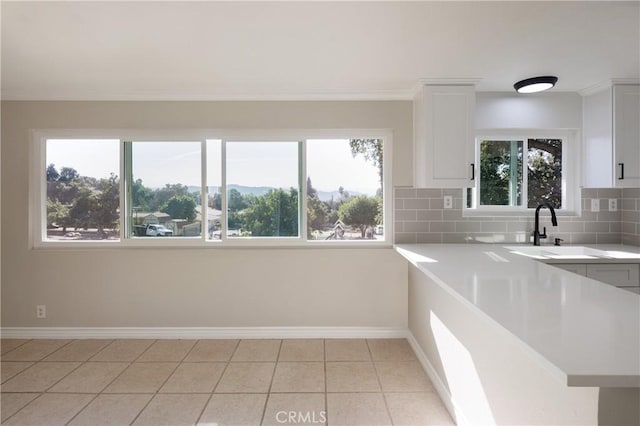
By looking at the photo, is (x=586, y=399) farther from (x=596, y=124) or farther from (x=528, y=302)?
(x=596, y=124)

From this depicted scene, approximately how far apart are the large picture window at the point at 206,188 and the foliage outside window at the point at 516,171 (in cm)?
92

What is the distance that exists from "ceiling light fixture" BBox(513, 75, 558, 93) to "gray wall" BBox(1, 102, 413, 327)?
2.97ft

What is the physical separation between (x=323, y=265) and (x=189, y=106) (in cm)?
188

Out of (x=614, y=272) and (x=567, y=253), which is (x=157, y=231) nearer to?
(x=567, y=253)

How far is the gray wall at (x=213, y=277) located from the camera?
2.96 m

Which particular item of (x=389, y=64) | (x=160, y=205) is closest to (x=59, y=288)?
(x=160, y=205)

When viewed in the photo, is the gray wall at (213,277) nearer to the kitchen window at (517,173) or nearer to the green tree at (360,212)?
the green tree at (360,212)

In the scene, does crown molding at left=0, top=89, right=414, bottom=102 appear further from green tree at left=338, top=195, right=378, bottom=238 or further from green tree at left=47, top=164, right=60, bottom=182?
green tree at left=338, top=195, right=378, bottom=238

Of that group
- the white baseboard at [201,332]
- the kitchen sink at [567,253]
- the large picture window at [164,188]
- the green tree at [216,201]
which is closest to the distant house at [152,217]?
the large picture window at [164,188]

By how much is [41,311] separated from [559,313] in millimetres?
3863

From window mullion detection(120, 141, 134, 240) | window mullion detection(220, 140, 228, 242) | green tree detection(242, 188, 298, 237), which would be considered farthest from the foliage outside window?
window mullion detection(120, 141, 134, 240)

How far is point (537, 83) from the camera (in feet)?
8.13

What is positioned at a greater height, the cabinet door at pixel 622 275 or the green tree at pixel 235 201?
the green tree at pixel 235 201

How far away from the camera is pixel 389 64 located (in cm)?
227
